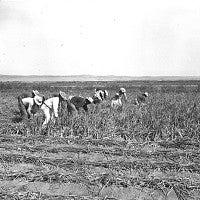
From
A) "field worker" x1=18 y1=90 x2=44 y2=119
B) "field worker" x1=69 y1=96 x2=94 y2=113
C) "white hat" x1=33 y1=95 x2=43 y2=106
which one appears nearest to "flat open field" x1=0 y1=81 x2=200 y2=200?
"white hat" x1=33 y1=95 x2=43 y2=106

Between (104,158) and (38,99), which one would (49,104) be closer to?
(38,99)

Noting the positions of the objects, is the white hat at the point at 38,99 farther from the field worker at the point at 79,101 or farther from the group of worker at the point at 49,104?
the field worker at the point at 79,101

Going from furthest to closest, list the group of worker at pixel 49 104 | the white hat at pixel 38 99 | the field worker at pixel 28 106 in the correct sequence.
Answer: the field worker at pixel 28 106 < the white hat at pixel 38 99 < the group of worker at pixel 49 104

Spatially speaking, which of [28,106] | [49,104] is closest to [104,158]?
[49,104]

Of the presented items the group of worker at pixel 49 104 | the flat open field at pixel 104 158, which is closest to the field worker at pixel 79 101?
the group of worker at pixel 49 104

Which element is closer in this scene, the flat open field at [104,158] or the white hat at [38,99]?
the flat open field at [104,158]

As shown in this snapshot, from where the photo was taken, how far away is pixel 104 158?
4.90 meters

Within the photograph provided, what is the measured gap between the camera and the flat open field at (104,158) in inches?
144

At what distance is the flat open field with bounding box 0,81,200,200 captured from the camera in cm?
366

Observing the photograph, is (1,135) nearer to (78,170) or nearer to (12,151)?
(12,151)

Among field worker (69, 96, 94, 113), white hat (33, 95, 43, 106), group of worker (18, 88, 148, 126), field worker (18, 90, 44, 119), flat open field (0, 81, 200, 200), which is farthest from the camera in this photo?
field worker (69, 96, 94, 113)

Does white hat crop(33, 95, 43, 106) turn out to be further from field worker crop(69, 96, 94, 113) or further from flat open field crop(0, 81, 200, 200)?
field worker crop(69, 96, 94, 113)

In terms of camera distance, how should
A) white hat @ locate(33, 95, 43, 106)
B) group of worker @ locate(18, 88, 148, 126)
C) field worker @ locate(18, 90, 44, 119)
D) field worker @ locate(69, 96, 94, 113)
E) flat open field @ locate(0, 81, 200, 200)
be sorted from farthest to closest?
field worker @ locate(69, 96, 94, 113) < field worker @ locate(18, 90, 44, 119) < white hat @ locate(33, 95, 43, 106) < group of worker @ locate(18, 88, 148, 126) < flat open field @ locate(0, 81, 200, 200)

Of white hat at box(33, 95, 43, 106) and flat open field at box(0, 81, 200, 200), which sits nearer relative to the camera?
flat open field at box(0, 81, 200, 200)
